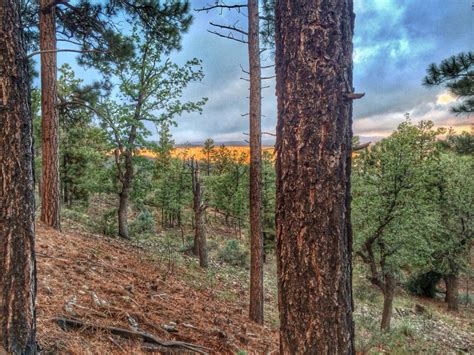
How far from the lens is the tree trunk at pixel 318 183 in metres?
1.96

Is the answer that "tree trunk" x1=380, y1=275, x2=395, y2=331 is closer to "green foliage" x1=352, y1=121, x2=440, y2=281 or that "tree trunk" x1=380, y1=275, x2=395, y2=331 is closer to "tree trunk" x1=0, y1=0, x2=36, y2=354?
"green foliage" x1=352, y1=121, x2=440, y2=281

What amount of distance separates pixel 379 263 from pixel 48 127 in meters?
10.5

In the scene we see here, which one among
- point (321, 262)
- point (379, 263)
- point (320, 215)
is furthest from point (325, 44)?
point (379, 263)

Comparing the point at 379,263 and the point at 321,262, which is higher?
the point at 321,262

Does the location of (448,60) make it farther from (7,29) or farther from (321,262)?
(7,29)

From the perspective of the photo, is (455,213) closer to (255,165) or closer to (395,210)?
(395,210)

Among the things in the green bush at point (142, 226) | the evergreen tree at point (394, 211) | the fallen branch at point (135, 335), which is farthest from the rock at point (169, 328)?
the green bush at point (142, 226)

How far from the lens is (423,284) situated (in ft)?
67.5

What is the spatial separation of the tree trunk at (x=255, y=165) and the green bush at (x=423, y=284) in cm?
1789

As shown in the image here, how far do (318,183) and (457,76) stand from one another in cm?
815

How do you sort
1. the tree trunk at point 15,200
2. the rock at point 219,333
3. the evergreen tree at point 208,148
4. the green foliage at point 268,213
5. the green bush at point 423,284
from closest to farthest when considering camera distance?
the tree trunk at point 15,200
the rock at point 219,333
the green foliage at point 268,213
the green bush at point 423,284
the evergreen tree at point 208,148

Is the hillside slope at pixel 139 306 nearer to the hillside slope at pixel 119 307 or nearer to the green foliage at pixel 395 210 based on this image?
the hillside slope at pixel 119 307

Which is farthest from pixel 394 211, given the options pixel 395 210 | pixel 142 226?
pixel 142 226

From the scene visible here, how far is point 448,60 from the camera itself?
7672mm
